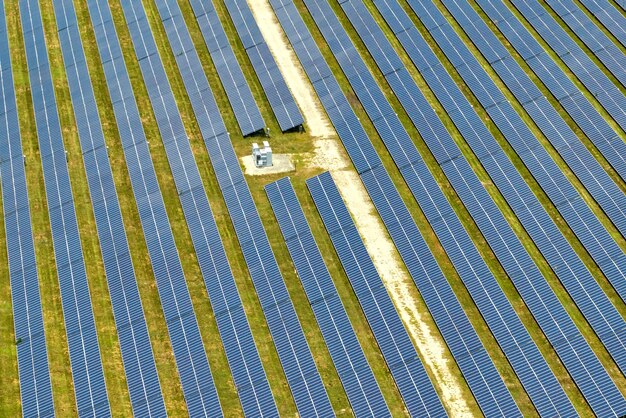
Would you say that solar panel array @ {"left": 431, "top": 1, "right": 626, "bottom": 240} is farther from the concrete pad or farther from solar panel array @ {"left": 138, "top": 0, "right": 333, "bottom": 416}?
solar panel array @ {"left": 138, "top": 0, "right": 333, "bottom": 416}

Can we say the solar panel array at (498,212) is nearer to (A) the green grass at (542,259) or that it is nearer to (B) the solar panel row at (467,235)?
(B) the solar panel row at (467,235)

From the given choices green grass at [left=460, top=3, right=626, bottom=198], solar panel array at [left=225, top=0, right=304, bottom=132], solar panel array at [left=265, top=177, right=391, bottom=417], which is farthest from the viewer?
solar panel array at [left=225, top=0, right=304, bottom=132]

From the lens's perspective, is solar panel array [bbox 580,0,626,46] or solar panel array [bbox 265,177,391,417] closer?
solar panel array [bbox 265,177,391,417]

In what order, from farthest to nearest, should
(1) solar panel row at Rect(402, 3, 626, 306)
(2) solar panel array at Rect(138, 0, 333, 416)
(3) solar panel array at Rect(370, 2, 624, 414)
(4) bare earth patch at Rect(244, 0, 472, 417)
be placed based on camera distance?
(1) solar panel row at Rect(402, 3, 626, 306)
(4) bare earth patch at Rect(244, 0, 472, 417)
(2) solar panel array at Rect(138, 0, 333, 416)
(3) solar panel array at Rect(370, 2, 624, 414)

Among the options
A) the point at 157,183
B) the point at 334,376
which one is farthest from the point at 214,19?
the point at 334,376

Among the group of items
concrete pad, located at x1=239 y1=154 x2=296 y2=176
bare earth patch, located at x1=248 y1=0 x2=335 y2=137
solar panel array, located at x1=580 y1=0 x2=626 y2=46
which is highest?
bare earth patch, located at x1=248 y1=0 x2=335 y2=137

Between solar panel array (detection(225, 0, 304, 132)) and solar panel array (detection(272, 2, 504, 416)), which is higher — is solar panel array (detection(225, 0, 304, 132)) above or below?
above

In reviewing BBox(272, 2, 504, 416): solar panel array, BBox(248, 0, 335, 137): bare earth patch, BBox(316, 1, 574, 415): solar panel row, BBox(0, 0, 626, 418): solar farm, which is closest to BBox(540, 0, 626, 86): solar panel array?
BBox(0, 0, 626, 418): solar farm

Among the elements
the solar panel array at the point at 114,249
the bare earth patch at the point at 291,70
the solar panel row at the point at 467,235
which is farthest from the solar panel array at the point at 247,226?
the solar panel row at the point at 467,235
